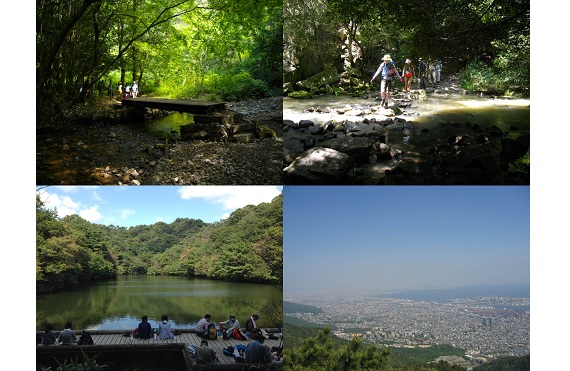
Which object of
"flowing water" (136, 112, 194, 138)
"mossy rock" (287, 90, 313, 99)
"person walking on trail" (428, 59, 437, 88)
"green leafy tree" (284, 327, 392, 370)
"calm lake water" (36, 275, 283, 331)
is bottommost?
"green leafy tree" (284, 327, 392, 370)

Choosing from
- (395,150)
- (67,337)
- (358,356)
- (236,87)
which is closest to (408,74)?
(395,150)

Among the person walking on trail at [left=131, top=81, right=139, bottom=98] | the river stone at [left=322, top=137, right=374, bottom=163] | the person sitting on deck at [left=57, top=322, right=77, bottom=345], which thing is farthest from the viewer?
the person walking on trail at [left=131, top=81, right=139, bottom=98]

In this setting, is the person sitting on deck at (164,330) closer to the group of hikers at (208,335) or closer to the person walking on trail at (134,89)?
the group of hikers at (208,335)

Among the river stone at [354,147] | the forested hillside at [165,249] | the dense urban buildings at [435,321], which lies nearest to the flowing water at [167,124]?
the forested hillside at [165,249]

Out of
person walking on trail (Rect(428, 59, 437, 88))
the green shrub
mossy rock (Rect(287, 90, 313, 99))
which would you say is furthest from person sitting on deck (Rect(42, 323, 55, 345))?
person walking on trail (Rect(428, 59, 437, 88))

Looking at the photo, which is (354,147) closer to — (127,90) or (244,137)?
(244,137)

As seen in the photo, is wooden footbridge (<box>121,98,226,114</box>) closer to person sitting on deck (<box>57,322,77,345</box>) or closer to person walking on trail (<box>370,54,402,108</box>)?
person walking on trail (<box>370,54,402,108</box>)
